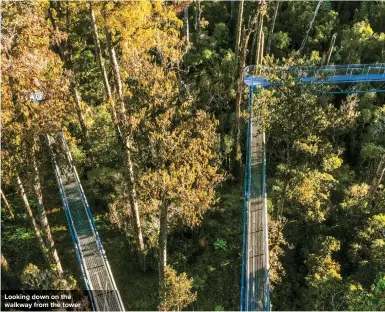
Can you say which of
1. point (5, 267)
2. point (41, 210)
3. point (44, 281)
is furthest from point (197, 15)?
point (44, 281)

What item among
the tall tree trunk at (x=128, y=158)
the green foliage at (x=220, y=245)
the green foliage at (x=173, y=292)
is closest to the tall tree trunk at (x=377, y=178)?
the green foliage at (x=220, y=245)

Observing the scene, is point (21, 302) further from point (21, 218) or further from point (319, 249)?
point (319, 249)

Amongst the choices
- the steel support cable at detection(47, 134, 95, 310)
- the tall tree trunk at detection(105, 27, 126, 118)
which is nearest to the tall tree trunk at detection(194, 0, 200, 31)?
the steel support cable at detection(47, 134, 95, 310)

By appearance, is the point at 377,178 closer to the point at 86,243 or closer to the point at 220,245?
the point at 220,245

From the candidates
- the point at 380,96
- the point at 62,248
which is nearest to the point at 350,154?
the point at 380,96

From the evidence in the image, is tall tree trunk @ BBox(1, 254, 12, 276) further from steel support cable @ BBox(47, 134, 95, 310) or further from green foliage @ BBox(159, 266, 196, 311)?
green foliage @ BBox(159, 266, 196, 311)

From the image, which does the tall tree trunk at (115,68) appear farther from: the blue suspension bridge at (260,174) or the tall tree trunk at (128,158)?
the blue suspension bridge at (260,174)
